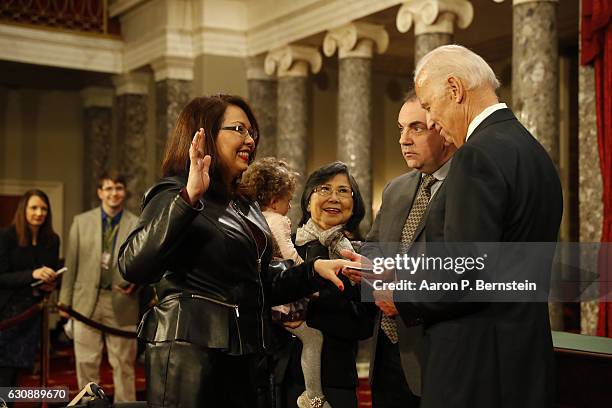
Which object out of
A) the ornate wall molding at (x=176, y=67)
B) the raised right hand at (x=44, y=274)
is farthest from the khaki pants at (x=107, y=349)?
the ornate wall molding at (x=176, y=67)

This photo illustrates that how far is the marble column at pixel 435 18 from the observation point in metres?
7.57

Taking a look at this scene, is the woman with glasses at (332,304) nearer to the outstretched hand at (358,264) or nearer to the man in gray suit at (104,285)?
the outstretched hand at (358,264)

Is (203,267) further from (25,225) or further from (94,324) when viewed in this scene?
(25,225)

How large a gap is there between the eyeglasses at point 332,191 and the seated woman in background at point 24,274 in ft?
8.72

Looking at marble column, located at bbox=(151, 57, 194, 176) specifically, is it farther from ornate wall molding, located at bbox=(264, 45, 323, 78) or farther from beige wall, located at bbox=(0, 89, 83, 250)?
beige wall, located at bbox=(0, 89, 83, 250)

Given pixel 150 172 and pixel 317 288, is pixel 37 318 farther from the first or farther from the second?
pixel 150 172

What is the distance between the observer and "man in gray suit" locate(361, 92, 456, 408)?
320cm

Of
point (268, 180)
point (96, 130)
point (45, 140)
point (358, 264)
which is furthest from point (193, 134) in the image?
point (45, 140)

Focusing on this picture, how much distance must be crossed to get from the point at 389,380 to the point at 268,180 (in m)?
1.36

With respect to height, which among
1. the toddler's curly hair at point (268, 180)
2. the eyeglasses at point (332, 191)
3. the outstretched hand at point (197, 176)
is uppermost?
the toddler's curly hair at point (268, 180)

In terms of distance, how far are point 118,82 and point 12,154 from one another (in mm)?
2542

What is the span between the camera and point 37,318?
20.1 ft

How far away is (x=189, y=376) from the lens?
2.68 meters

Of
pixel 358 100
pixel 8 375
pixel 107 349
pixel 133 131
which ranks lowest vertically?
pixel 8 375
